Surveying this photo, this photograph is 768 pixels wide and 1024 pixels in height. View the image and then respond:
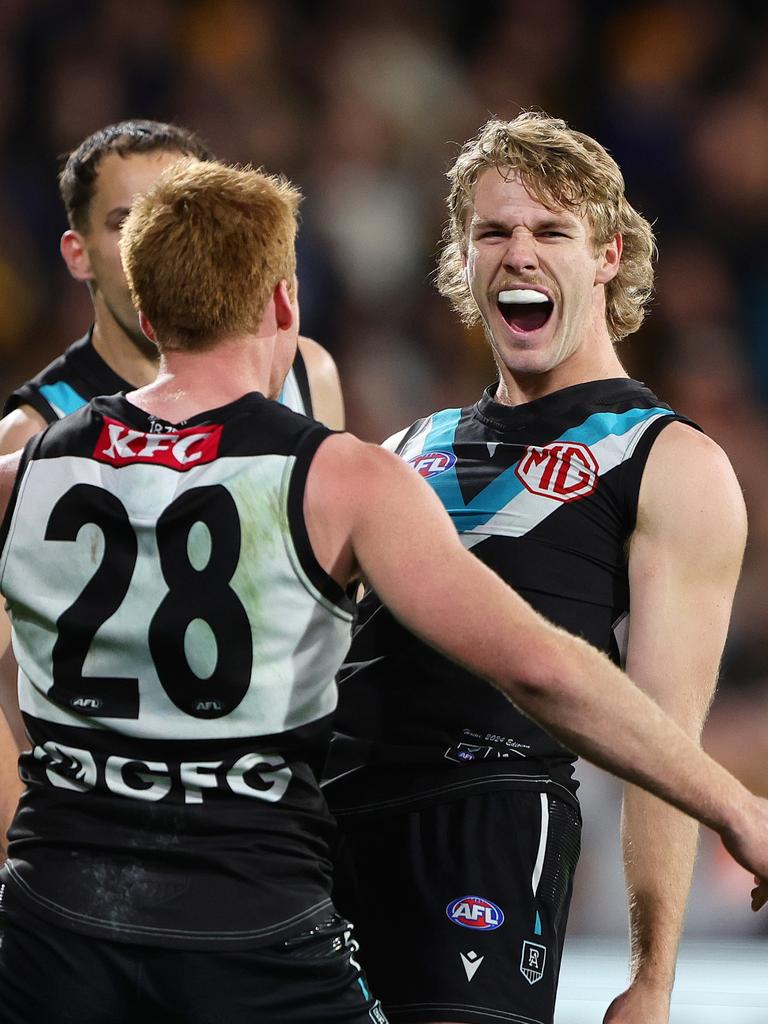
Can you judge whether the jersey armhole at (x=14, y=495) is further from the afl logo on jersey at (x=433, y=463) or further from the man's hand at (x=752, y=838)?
the man's hand at (x=752, y=838)

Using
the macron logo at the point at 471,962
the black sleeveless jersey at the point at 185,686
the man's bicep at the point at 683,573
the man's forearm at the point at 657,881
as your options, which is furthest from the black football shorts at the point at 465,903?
the black sleeveless jersey at the point at 185,686

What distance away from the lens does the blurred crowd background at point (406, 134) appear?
697 cm

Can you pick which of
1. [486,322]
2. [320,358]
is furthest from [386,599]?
[320,358]

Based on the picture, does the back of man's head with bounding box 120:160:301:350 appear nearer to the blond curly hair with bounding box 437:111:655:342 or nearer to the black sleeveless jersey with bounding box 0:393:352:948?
the black sleeveless jersey with bounding box 0:393:352:948

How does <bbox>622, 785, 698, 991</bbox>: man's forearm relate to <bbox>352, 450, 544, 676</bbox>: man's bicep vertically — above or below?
below

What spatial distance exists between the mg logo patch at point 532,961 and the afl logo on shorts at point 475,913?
67 millimetres

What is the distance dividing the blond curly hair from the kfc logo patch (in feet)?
4.22

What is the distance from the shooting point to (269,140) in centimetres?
789

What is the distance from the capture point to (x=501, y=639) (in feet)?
6.55

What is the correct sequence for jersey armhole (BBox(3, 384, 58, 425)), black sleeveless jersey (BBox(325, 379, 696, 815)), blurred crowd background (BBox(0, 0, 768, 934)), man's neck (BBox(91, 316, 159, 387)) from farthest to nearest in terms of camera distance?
blurred crowd background (BBox(0, 0, 768, 934)), man's neck (BBox(91, 316, 159, 387)), jersey armhole (BBox(3, 384, 58, 425)), black sleeveless jersey (BBox(325, 379, 696, 815))

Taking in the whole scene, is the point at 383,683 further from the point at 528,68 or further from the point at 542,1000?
the point at 528,68

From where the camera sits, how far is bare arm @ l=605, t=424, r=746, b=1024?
270 centimetres

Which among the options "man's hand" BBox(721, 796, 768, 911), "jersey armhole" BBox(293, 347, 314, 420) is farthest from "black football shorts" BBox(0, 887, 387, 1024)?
"jersey armhole" BBox(293, 347, 314, 420)

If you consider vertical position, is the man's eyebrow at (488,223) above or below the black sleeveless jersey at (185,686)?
above
